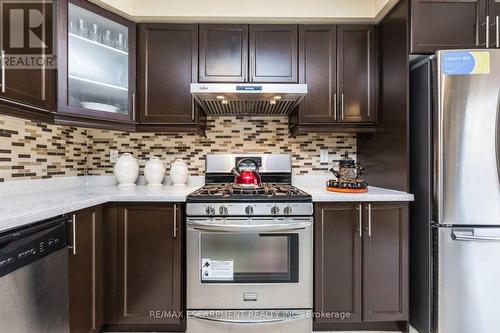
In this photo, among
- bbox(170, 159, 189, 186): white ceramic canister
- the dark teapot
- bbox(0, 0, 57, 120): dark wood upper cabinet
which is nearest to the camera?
bbox(0, 0, 57, 120): dark wood upper cabinet

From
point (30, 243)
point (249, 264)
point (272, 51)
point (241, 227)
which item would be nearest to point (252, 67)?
point (272, 51)

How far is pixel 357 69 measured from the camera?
195cm

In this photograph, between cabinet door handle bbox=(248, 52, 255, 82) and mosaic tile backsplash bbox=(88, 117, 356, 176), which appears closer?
cabinet door handle bbox=(248, 52, 255, 82)

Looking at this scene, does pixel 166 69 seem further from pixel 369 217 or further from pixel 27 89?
pixel 369 217

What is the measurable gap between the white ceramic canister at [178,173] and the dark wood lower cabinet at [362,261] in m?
1.10

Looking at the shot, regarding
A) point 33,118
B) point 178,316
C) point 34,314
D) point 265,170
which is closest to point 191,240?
point 178,316

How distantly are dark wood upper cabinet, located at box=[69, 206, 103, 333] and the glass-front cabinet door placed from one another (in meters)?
0.70

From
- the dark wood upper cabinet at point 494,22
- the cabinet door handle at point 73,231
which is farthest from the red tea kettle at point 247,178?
the dark wood upper cabinet at point 494,22

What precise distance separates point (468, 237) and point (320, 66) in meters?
1.44

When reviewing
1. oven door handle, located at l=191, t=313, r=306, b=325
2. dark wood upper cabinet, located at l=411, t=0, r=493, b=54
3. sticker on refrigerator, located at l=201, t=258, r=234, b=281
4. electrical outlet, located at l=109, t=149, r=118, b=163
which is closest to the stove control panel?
sticker on refrigerator, located at l=201, t=258, r=234, b=281

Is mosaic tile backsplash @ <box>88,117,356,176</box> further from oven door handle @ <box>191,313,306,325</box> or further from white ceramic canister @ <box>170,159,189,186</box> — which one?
oven door handle @ <box>191,313,306,325</box>

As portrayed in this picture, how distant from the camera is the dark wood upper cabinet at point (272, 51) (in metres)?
1.95

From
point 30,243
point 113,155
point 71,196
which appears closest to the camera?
point 30,243

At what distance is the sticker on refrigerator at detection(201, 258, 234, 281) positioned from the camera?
160 cm
